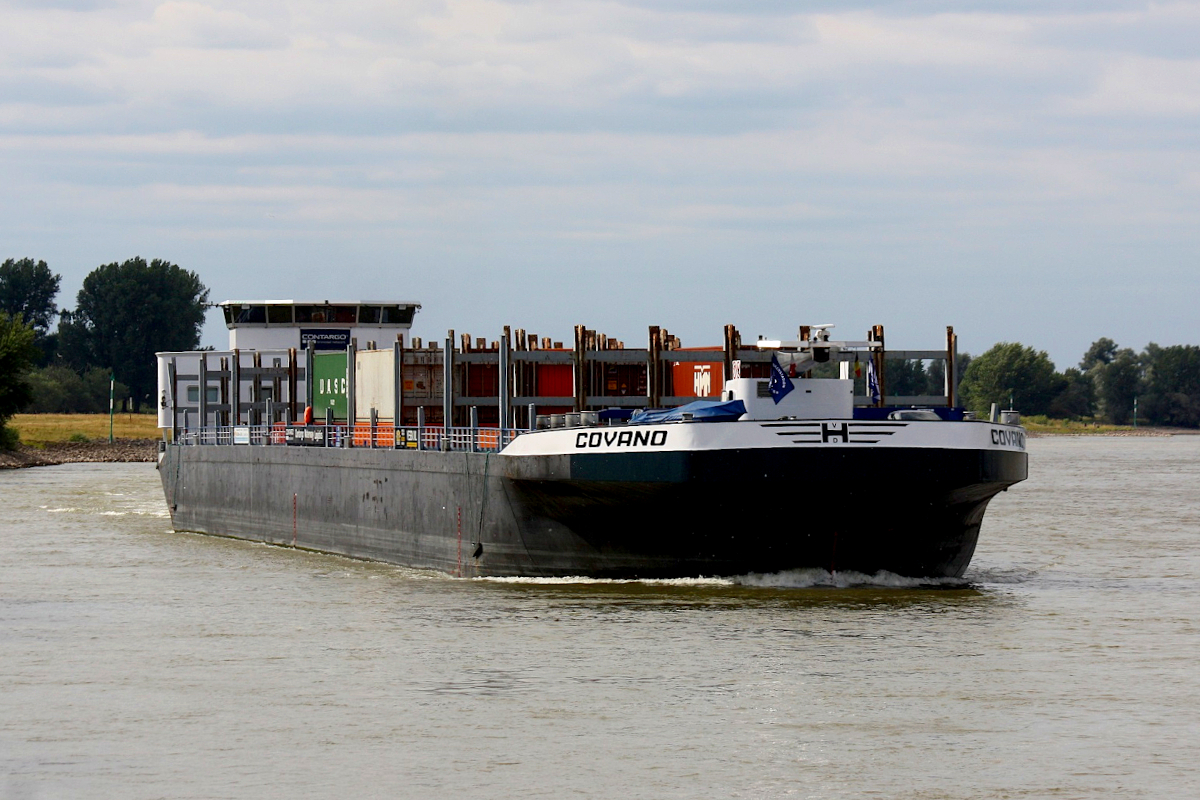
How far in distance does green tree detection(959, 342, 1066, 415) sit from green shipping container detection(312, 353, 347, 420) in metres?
133

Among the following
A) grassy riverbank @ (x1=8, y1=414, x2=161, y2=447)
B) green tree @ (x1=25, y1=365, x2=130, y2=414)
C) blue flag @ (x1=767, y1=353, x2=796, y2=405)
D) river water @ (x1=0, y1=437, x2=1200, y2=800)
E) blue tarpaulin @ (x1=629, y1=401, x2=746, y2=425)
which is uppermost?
green tree @ (x1=25, y1=365, x2=130, y2=414)

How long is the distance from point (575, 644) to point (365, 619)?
4489 mm

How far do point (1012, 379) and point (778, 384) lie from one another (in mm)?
151152

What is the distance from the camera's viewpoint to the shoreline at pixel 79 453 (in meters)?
95.2

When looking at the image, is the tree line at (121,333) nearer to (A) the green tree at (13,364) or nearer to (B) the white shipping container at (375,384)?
(A) the green tree at (13,364)

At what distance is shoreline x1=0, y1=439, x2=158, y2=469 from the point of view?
313 feet

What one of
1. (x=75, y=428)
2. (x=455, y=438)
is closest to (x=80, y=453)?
(x=75, y=428)

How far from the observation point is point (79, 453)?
4129 inches

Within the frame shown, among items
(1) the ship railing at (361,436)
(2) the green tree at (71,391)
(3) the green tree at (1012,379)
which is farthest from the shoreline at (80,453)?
(3) the green tree at (1012,379)

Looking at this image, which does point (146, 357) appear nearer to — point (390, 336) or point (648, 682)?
point (390, 336)

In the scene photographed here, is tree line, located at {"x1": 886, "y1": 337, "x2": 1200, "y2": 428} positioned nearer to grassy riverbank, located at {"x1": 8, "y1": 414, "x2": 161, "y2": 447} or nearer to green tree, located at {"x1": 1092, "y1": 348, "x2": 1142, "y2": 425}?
green tree, located at {"x1": 1092, "y1": 348, "x2": 1142, "y2": 425}

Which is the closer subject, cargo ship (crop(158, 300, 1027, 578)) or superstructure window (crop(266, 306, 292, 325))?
cargo ship (crop(158, 300, 1027, 578))

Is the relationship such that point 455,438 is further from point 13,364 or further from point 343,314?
point 13,364

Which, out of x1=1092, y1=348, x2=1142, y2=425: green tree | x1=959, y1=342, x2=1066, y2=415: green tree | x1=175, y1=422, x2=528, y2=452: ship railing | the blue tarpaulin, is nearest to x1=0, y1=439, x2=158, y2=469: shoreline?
x1=175, y1=422, x2=528, y2=452: ship railing
